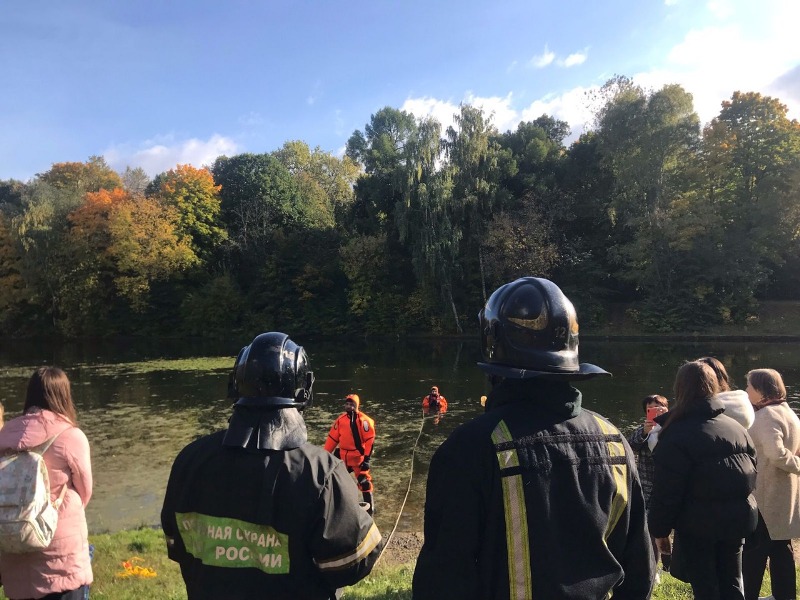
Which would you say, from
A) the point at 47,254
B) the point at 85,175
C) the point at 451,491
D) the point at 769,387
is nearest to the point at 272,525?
the point at 451,491

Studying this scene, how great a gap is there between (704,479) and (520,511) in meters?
1.96

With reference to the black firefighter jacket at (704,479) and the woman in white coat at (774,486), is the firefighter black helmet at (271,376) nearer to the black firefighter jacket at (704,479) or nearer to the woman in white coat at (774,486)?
the black firefighter jacket at (704,479)

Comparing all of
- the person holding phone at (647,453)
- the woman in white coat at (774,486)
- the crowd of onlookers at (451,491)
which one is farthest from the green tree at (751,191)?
the crowd of onlookers at (451,491)

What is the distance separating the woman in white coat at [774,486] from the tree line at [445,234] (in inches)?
1136

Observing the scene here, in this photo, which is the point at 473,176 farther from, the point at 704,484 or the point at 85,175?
the point at 85,175

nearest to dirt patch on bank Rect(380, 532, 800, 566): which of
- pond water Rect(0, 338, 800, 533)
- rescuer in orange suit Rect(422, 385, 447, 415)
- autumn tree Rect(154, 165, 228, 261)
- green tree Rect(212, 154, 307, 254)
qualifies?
pond water Rect(0, 338, 800, 533)

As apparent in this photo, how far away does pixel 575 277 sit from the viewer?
34000 millimetres

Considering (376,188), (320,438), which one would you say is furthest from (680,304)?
(320,438)

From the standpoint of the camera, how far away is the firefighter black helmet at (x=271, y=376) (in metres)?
2.02

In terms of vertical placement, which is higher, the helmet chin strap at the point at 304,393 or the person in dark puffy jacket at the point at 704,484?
the helmet chin strap at the point at 304,393

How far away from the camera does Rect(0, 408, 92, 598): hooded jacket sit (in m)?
2.74

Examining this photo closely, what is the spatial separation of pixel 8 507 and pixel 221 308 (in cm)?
3923

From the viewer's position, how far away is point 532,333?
165 cm

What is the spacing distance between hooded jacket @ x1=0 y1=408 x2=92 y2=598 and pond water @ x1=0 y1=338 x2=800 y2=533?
5038mm
